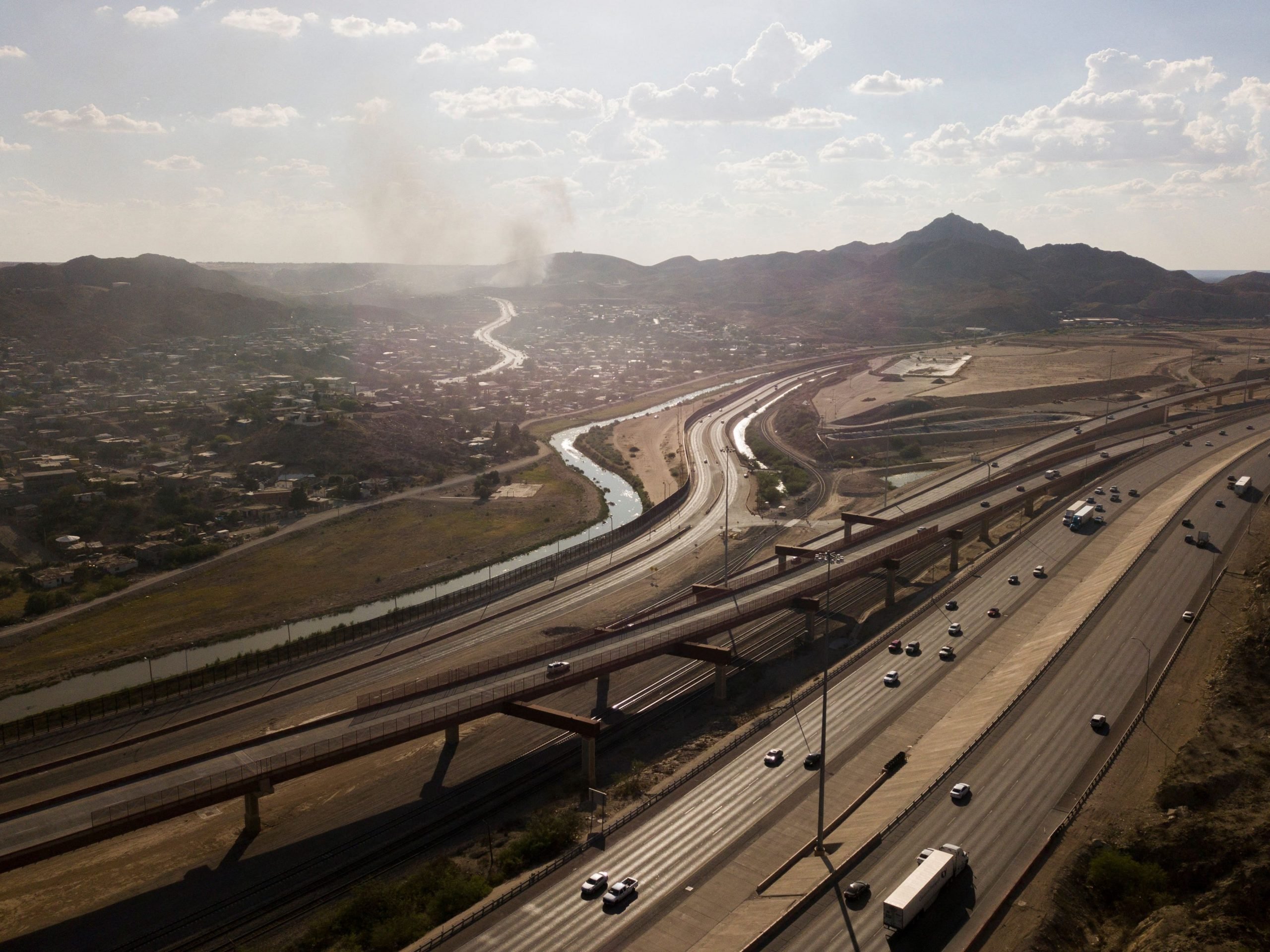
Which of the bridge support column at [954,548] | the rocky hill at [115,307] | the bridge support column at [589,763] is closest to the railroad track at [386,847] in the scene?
the bridge support column at [589,763]

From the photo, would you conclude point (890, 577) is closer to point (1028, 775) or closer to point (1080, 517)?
point (1080, 517)

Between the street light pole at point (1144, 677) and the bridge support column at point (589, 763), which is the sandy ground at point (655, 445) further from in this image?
the bridge support column at point (589, 763)

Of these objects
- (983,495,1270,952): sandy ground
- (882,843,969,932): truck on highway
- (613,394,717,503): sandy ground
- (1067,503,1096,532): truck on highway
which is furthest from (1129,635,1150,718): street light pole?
(613,394,717,503): sandy ground

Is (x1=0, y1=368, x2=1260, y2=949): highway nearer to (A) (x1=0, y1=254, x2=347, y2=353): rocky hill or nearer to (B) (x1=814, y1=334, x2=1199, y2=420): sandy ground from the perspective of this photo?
(B) (x1=814, y1=334, x2=1199, y2=420): sandy ground

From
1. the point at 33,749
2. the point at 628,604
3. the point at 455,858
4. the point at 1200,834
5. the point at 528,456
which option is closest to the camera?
the point at 1200,834

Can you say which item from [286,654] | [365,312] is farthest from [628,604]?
[365,312]

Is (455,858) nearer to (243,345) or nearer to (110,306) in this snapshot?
(243,345)
